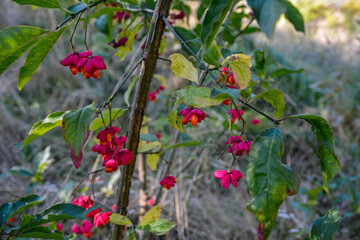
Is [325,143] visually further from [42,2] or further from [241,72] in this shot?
[42,2]

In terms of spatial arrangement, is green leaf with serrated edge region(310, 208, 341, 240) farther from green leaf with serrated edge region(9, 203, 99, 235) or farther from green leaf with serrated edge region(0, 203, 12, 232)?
green leaf with serrated edge region(0, 203, 12, 232)

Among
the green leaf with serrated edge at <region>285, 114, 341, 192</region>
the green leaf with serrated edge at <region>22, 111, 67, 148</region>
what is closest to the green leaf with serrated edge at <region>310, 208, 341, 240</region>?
the green leaf with serrated edge at <region>285, 114, 341, 192</region>

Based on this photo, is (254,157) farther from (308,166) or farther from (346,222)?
(308,166)

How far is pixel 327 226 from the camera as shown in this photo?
31.1 inches

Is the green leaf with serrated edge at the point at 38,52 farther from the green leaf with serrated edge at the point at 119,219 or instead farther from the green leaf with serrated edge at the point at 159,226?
the green leaf with serrated edge at the point at 159,226

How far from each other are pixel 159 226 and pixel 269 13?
0.73 metres

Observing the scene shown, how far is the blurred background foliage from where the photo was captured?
1800 millimetres

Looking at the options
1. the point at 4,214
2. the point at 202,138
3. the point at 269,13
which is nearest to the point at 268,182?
the point at 269,13

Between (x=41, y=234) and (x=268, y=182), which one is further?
(x=41, y=234)

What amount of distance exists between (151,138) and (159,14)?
0.49 m

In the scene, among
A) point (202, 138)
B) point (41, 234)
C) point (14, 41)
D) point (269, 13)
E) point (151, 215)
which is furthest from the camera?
point (202, 138)

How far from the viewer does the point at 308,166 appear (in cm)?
266

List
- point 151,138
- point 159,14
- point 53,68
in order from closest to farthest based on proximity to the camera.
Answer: point 159,14 → point 151,138 → point 53,68

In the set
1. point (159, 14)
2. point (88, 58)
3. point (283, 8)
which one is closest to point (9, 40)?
point (88, 58)
